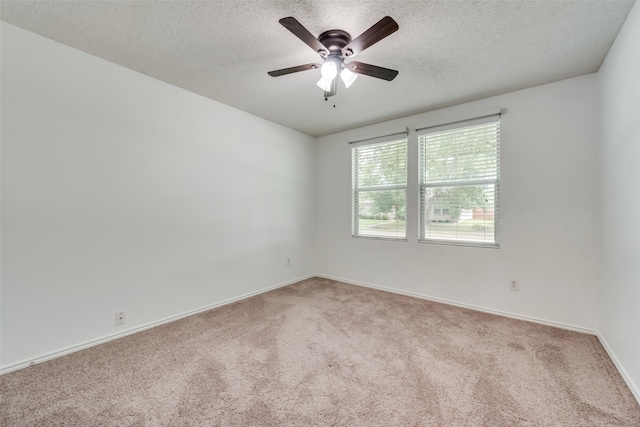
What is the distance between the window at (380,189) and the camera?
12.1ft

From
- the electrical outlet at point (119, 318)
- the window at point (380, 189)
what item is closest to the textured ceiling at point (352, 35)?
the window at point (380, 189)

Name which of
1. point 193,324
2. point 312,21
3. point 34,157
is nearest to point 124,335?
point 193,324

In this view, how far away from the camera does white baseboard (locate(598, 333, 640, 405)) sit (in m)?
1.60

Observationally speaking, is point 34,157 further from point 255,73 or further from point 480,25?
point 480,25

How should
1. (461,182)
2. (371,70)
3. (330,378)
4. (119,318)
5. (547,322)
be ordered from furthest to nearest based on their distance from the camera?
(461,182) < (547,322) < (119,318) < (371,70) < (330,378)

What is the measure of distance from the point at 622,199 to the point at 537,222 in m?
0.85

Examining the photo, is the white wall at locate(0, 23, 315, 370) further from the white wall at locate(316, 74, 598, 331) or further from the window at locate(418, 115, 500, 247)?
the white wall at locate(316, 74, 598, 331)

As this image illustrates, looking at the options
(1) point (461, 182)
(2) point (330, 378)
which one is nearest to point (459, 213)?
(1) point (461, 182)

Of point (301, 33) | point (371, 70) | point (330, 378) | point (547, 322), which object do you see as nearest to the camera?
point (301, 33)

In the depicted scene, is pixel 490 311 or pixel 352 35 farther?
pixel 490 311

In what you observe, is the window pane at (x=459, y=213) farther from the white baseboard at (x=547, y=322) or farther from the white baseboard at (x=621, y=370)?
the white baseboard at (x=621, y=370)

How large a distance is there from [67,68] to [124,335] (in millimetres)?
2304

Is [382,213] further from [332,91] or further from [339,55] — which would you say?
[339,55]

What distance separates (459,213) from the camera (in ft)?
10.4
